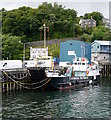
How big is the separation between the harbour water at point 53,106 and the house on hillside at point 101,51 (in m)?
37.5

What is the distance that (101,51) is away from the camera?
227ft

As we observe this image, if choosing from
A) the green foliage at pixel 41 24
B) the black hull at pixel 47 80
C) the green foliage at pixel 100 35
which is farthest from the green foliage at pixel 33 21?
the black hull at pixel 47 80

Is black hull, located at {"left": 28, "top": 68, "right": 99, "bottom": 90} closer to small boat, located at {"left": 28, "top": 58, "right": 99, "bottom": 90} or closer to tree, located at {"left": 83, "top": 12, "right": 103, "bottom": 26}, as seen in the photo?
small boat, located at {"left": 28, "top": 58, "right": 99, "bottom": 90}

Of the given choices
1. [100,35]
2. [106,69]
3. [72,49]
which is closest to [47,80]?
[72,49]

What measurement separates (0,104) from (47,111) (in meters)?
5.56

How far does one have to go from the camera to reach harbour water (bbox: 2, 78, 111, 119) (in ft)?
72.8

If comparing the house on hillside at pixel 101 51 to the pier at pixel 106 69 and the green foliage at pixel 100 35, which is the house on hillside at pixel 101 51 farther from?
the green foliage at pixel 100 35

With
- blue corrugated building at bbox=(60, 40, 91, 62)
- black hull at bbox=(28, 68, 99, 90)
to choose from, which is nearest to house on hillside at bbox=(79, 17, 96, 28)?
blue corrugated building at bbox=(60, 40, 91, 62)

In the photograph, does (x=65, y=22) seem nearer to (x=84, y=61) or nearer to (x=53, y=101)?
(x=84, y=61)

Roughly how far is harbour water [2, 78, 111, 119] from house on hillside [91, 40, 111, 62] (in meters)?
37.5

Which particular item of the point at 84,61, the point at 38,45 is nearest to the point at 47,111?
the point at 84,61

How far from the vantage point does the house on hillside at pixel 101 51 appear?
6862 centimetres

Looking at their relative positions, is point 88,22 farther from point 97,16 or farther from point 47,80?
point 47,80

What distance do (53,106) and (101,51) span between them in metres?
45.8
